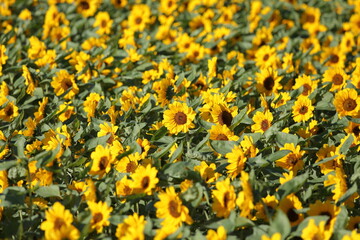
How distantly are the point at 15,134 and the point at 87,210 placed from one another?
1.19m

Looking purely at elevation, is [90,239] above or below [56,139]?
below

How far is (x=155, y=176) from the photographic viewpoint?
8.50 feet

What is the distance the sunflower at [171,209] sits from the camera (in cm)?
241

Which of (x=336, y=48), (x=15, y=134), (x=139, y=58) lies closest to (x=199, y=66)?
(x=139, y=58)

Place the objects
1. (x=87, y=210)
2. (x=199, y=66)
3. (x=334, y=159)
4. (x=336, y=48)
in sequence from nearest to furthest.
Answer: (x=87, y=210), (x=334, y=159), (x=199, y=66), (x=336, y=48)

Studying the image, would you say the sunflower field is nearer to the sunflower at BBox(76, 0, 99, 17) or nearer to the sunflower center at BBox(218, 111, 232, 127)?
the sunflower center at BBox(218, 111, 232, 127)

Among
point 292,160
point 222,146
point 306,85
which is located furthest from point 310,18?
point 222,146

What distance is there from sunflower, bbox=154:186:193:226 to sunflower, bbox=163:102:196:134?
797mm

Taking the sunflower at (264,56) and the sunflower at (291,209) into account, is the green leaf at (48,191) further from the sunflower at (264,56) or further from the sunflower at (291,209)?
the sunflower at (264,56)

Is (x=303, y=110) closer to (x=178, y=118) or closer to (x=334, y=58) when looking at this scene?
(x=178, y=118)

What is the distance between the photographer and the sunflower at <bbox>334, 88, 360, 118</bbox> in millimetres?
3405

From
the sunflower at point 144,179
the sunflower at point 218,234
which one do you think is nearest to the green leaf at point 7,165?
the sunflower at point 144,179

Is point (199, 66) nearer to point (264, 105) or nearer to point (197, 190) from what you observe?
point (264, 105)

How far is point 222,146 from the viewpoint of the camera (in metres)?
2.90
